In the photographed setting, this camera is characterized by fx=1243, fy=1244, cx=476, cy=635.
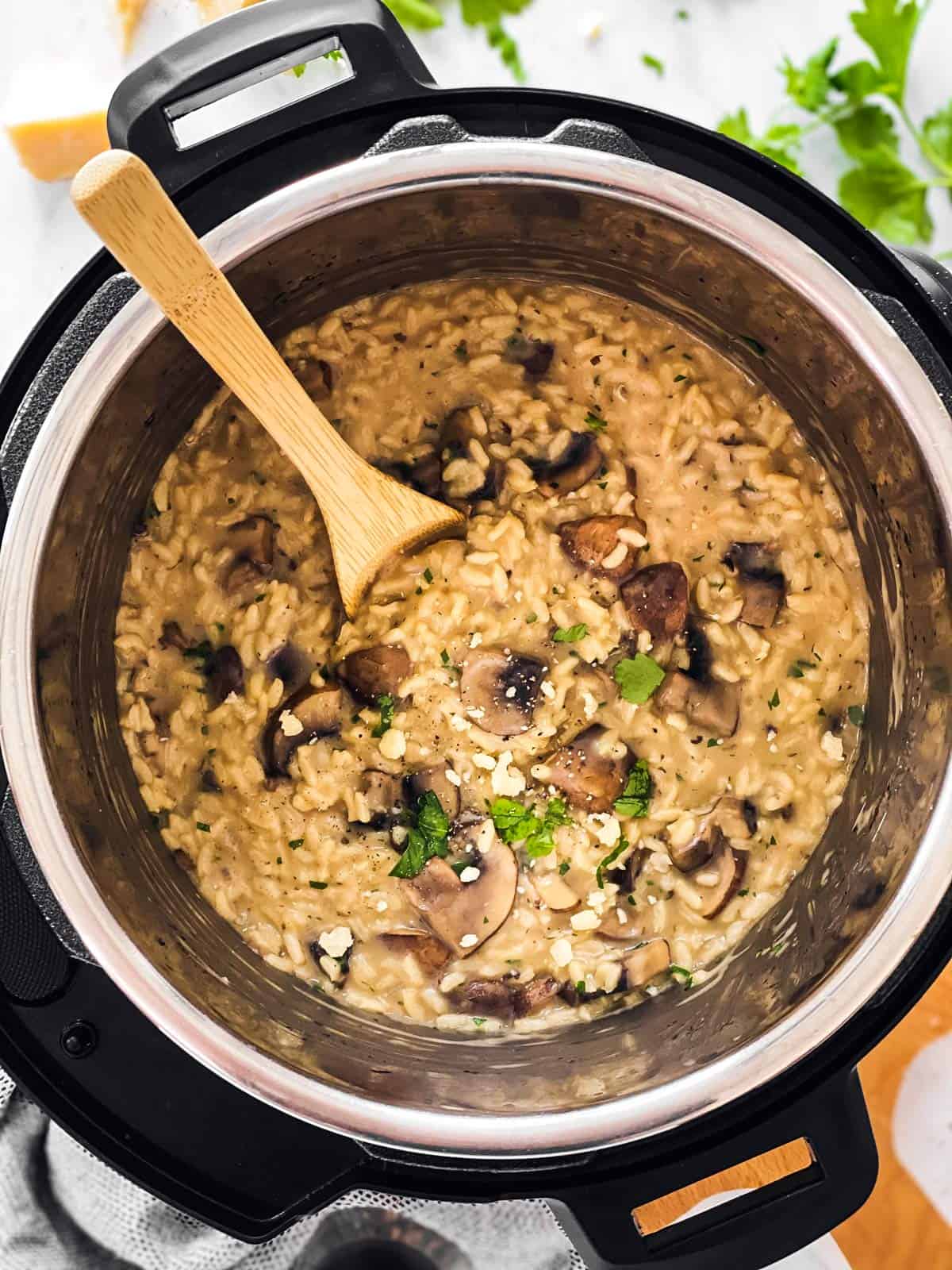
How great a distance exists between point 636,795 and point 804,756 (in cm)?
30

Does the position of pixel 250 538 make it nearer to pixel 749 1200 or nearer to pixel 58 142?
pixel 58 142

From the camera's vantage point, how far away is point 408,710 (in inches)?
85.1

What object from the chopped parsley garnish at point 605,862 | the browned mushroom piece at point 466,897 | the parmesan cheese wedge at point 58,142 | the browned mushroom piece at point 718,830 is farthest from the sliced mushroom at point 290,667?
the parmesan cheese wedge at point 58,142

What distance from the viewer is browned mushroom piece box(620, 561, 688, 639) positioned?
2158 mm

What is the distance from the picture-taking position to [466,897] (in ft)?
7.04

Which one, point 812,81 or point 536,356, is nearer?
point 536,356

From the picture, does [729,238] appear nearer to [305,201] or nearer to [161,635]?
[305,201]

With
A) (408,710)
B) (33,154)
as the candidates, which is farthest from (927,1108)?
(33,154)

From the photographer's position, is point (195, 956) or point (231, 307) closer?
point (231, 307)

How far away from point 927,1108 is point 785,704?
961 mm

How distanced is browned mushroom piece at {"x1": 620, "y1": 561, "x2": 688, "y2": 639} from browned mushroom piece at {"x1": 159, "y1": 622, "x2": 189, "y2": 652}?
77 centimetres

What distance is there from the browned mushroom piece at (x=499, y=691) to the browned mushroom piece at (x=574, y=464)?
30 centimetres

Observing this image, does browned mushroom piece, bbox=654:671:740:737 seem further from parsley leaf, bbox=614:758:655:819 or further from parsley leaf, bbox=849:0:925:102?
parsley leaf, bbox=849:0:925:102

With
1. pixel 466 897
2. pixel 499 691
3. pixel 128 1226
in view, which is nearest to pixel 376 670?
pixel 499 691
